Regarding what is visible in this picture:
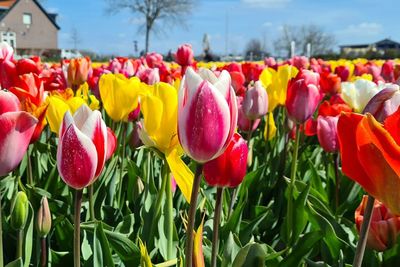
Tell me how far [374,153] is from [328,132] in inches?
45.4

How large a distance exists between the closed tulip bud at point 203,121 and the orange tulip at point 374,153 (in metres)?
0.17

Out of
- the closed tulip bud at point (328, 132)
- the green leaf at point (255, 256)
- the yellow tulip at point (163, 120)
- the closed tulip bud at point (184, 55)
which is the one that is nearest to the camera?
the green leaf at point (255, 256)

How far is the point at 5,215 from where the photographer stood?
1730 mm

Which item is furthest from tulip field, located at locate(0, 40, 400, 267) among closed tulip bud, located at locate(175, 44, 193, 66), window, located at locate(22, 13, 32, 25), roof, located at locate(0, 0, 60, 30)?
window, located at locate(22, 13, 32, 25)

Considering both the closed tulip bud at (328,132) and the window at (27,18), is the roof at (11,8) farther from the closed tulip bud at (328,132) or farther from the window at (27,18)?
the closed tulip bud at (328,132)

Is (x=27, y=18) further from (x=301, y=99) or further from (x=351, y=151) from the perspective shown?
(x=351, y=151)

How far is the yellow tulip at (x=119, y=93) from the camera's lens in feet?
5.64

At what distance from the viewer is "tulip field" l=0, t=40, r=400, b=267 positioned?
2.54ft

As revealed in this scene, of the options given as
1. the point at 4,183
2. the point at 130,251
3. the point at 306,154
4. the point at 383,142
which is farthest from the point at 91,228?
the point at 306,154

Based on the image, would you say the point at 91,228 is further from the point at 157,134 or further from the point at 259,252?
the point at 259,252

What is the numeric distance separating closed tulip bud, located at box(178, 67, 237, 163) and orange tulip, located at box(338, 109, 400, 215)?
0.17 m

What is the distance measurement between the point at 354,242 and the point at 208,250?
550mm

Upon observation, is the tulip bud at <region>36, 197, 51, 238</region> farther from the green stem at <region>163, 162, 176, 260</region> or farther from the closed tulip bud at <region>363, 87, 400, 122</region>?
the closed tulip bud at <region>363, 87, 400, 122</region>

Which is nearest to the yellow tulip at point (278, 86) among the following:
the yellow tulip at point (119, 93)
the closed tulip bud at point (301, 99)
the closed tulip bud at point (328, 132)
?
the closed tulip bud at point (328, 132)
